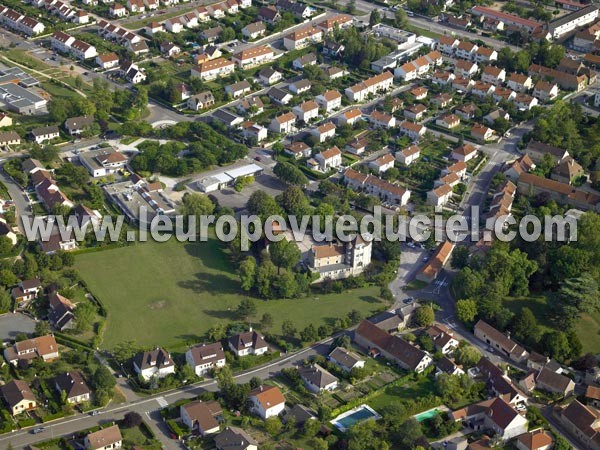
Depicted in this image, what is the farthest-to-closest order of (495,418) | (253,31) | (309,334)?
(253,31)
(309,334)
(495,418)

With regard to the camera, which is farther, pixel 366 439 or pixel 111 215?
pixel 111 215

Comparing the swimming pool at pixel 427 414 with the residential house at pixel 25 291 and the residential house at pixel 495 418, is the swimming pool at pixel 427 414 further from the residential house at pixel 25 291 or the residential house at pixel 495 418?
the residential house at pixel 25 291

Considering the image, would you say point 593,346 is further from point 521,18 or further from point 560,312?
point 521,18

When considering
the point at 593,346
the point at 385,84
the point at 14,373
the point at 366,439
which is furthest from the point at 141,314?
→ the point at 385,84

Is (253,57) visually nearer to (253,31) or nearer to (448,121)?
(253,31)

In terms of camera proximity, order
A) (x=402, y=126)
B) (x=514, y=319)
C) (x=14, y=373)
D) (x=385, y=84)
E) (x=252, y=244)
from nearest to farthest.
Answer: (x=14, y=373) < (x=514, y=319) < (x=252, y=244) < (x=402, y=126) < (x=385, y=84)

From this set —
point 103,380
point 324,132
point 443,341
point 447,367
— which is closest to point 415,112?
point 324,132

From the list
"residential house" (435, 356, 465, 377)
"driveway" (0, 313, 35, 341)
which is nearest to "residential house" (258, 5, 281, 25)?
"driveway" (0, 313, 35, 341)
